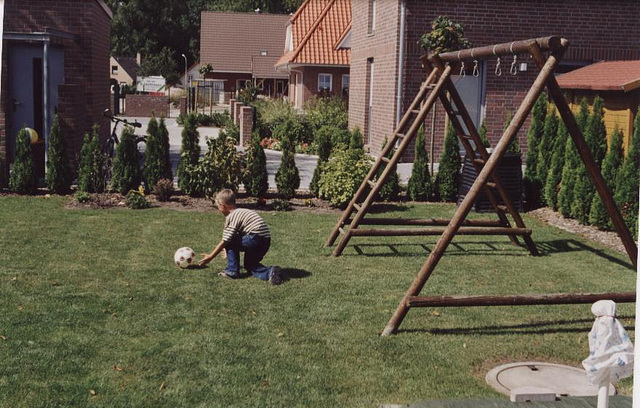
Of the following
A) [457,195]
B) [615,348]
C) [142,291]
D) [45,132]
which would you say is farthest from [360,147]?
[615,348]

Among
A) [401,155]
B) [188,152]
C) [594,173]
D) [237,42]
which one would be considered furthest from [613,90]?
[237,42]

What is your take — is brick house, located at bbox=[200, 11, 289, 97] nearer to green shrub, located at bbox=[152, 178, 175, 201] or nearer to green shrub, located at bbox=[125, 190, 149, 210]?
green shrub, located at bbox=[152, 178, 175, 201]

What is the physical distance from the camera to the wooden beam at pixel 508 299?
7.31 m

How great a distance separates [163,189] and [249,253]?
19.4 ft

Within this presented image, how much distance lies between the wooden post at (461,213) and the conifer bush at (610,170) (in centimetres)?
507

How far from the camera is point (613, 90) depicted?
1458 cm

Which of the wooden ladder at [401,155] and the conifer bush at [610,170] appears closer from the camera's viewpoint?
the wooden ladder at [401,155]

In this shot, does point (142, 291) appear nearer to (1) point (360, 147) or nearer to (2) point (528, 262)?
(2) point (528, 262)

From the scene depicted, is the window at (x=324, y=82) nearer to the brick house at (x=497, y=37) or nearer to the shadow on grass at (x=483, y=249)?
the brick house at (x=497, y=37)

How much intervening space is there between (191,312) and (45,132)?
31.2ft

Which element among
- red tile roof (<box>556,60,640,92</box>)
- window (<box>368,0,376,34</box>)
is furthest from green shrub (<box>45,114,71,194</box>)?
window (<box>368,0,376,34</box>)

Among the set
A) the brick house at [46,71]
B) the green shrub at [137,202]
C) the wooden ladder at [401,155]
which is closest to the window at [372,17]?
the brick house at [46,71]

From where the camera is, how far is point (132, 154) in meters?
15.0

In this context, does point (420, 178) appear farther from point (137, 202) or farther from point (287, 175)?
point (137, 202)
